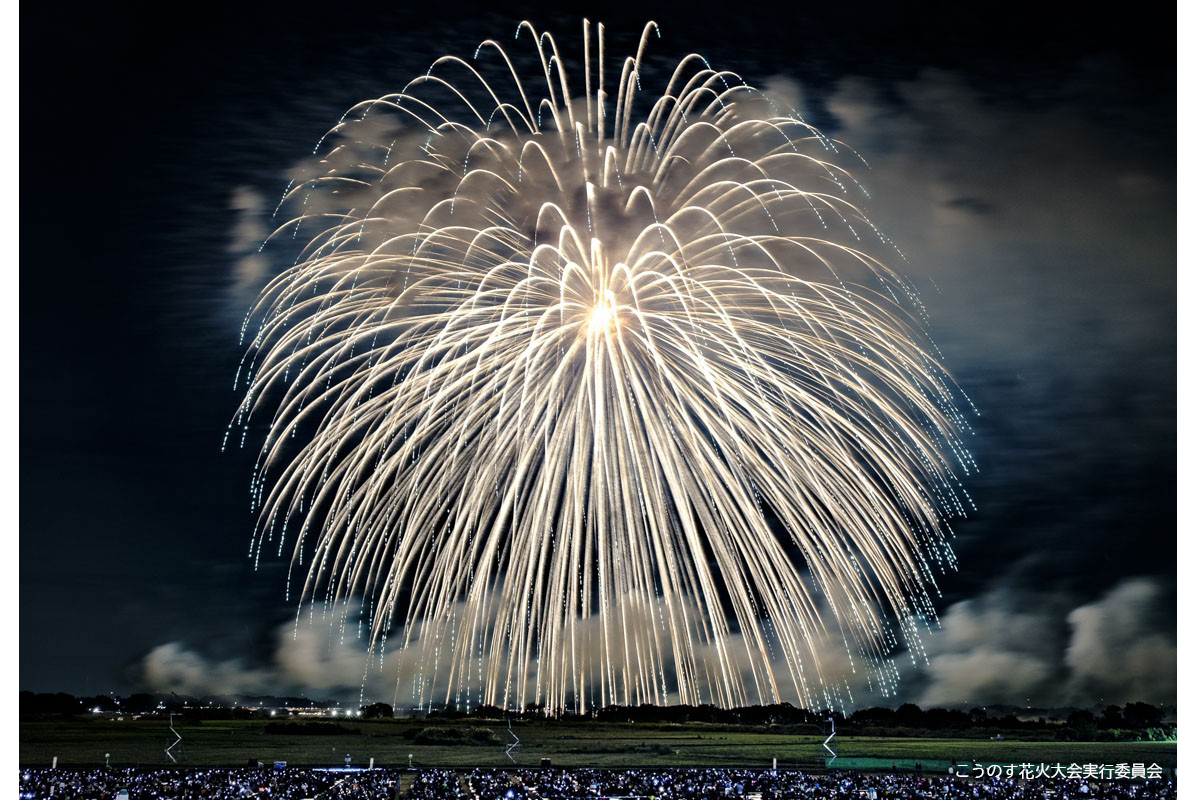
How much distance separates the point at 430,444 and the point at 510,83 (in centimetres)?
875

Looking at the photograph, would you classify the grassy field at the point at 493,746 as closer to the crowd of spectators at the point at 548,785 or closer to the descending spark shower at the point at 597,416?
the crowd of spectators at the point at 548,785

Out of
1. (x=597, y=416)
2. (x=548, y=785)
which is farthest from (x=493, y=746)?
(x=597, y=416)

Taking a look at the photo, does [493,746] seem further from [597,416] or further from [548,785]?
[597,416]

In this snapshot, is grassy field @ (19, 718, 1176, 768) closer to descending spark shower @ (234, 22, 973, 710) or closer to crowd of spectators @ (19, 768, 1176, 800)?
crowd of spectators @ (19, 768, 1176, 800)

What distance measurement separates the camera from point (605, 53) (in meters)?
19.7

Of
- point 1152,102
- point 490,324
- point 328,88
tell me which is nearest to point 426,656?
point 490,324

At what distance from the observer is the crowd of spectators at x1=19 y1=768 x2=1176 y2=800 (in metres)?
20.9

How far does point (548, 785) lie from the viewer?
2283cm

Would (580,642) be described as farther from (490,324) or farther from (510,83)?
(510,83)

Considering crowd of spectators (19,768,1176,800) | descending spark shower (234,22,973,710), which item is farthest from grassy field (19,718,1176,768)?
descending spark shower (234,22,973,710)

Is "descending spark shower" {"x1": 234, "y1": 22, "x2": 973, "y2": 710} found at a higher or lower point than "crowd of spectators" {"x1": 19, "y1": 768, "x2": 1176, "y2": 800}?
higher

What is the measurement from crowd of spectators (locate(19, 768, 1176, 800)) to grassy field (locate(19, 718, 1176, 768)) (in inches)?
45.1

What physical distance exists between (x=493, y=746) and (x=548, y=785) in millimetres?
6681

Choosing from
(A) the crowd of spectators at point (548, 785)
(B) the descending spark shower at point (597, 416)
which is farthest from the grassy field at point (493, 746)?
(B) the descending spark shower at point (597, 416)
